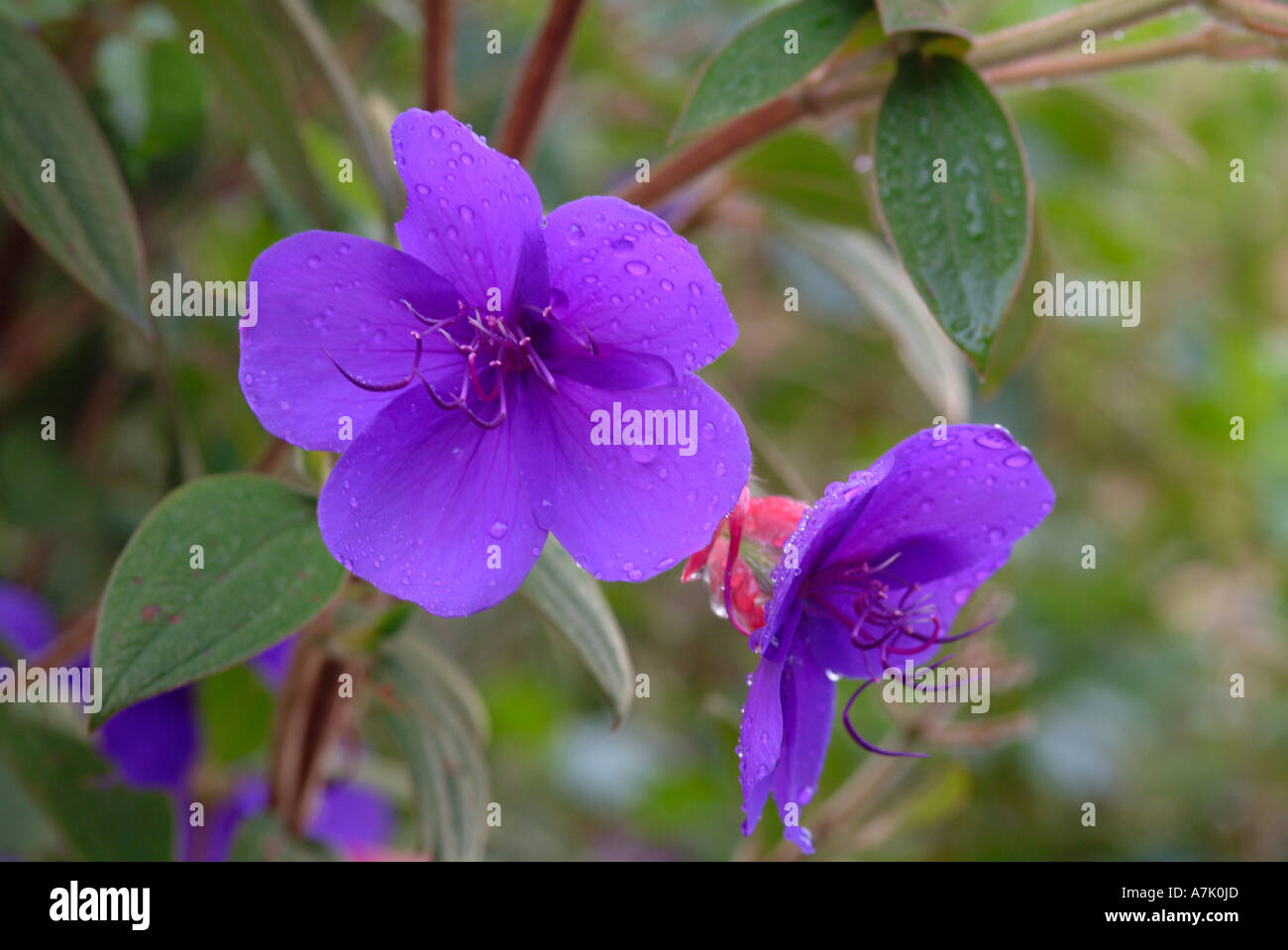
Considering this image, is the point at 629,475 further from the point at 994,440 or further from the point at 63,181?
the point at 63,181

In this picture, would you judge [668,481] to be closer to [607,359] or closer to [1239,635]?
[607,359]

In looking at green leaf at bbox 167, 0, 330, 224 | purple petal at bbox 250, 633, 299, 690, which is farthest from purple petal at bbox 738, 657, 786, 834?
purple petal at bbox 250, 633, 299, 690

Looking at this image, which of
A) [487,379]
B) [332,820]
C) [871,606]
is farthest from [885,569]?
[332,820]

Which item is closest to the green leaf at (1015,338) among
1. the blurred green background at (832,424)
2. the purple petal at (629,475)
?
the blurred green background at (832,424)

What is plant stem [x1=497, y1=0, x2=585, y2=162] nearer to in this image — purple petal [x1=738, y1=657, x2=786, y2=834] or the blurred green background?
the blurred green background

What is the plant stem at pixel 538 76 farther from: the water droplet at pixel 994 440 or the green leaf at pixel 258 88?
the water droplet at pixel 994 440
